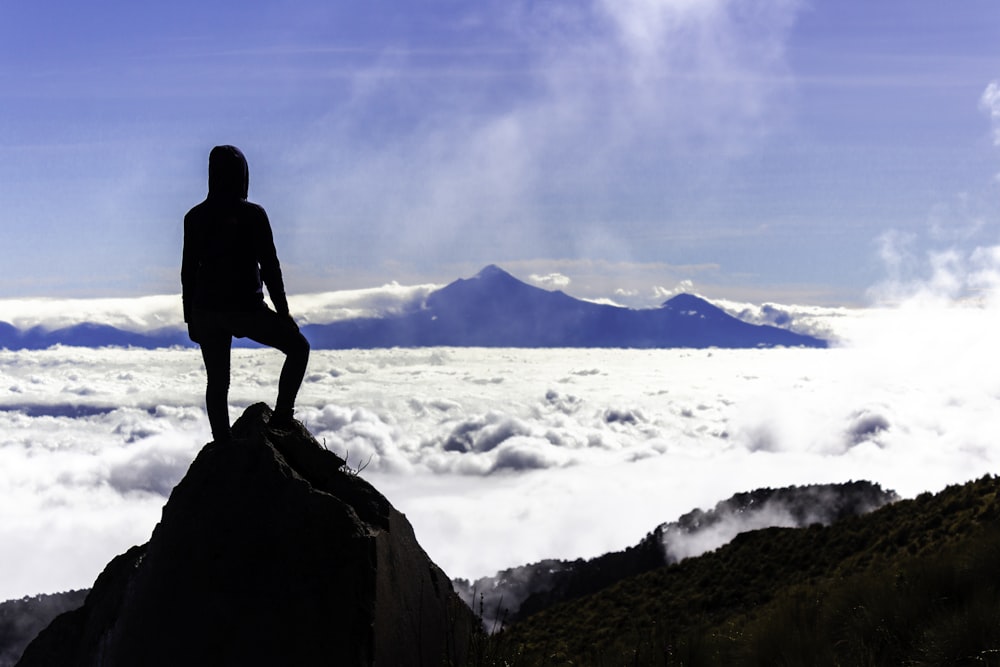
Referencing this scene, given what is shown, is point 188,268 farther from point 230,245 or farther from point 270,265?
point 270,265

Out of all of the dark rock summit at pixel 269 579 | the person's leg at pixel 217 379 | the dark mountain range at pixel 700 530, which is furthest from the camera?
the dark mountain range at pixel 700 530

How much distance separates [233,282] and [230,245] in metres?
0.34

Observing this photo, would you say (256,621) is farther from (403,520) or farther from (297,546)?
(403,520)

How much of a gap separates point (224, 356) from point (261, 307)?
0.63 metres

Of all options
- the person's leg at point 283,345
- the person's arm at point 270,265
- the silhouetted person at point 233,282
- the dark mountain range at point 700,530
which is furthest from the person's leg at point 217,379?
the dark mountain range at point 700,530

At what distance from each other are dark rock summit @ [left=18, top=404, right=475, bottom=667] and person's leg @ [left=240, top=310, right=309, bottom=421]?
1.45ft

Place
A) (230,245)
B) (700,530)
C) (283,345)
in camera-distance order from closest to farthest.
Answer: (230,245)
(283,345)
(700,530)

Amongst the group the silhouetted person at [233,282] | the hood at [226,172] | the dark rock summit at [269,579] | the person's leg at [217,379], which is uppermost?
the hood at [226,172]

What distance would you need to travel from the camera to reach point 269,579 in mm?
6539

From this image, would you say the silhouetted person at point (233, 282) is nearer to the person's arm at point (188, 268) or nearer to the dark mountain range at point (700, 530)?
the person's arm at point (188, 268)

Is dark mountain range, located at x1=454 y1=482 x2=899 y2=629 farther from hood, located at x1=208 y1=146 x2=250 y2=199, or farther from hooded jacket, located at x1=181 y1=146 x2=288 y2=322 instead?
hood, located at x1=208 y1=146 x2=250 y2=199

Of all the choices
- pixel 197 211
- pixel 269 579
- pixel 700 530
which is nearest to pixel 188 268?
pixel 197 211

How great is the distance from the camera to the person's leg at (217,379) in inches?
309

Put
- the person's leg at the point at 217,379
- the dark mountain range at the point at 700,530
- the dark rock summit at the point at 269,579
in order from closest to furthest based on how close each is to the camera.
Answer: the dark rock summit at the point at 269,579, the person's leg at the point at 217,379, the dark mountain range at the point at 700,530
